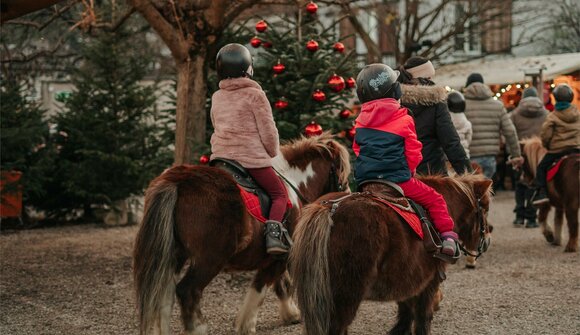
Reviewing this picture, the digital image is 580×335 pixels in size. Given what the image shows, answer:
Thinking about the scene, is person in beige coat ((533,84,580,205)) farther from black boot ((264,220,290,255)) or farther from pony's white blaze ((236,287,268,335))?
pony's white blaze ((236,287,268,335))

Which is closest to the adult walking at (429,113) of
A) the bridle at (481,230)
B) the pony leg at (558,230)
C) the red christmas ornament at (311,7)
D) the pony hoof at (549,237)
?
the bridle at (481,230)

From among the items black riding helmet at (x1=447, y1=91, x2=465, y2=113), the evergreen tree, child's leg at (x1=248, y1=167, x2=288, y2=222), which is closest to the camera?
child's leg at (x1=248, y1=167, x2=288, y2=222)

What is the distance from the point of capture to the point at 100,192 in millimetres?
16891

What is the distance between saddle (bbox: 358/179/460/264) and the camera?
5.92 meters

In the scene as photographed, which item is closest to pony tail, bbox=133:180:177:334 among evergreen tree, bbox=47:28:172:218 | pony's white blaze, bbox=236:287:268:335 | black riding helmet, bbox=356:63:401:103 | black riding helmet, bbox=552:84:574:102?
pony's white blaze, bbox=236:287:268:335

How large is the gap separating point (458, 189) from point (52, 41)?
2508 centimetres

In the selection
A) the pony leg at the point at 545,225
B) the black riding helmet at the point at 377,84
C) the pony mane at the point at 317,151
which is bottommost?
the pony leg at the point at 545,225

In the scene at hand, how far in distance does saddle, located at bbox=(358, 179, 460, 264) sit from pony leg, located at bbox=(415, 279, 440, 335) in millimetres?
355

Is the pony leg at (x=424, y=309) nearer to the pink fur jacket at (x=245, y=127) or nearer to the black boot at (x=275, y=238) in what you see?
the black boot at (x=275, y=238)

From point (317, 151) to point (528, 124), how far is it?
8.10 metres

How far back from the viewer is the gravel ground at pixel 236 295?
7.97m

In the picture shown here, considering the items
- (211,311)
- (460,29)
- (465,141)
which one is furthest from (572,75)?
(211,311)

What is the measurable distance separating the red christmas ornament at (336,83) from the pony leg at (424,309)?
14.4ft

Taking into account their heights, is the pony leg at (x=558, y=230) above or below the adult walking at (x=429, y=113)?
below
